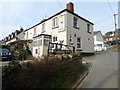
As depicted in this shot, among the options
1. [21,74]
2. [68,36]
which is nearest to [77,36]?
[68,36]

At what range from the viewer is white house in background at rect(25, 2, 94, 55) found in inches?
1073

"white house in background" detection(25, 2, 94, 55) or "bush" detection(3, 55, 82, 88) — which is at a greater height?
A: "white house in background" detection(25, 2, 94, 55)

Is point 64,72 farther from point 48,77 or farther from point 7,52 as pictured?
point 7,52

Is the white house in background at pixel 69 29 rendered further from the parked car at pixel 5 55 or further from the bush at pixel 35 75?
the bush at pixel 35 75

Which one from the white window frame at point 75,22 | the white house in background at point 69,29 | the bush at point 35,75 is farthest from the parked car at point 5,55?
the bush at point 35,75

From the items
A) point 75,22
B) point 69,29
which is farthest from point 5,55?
point 75,22

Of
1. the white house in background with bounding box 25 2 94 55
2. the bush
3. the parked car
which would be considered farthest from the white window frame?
the bush

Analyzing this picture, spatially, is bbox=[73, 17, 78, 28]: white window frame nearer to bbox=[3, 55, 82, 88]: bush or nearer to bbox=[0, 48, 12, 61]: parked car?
bbox=[0, 48, 12, 61]: parked car

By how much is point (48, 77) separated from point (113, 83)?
4251mm

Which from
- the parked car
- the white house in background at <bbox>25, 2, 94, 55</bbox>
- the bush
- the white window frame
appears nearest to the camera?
the bush

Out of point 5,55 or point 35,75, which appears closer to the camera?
point 35,75

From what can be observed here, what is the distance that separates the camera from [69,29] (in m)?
27.7

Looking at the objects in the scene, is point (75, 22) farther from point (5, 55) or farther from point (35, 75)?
point (35, 75)

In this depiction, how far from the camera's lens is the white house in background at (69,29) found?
89.4 ft
